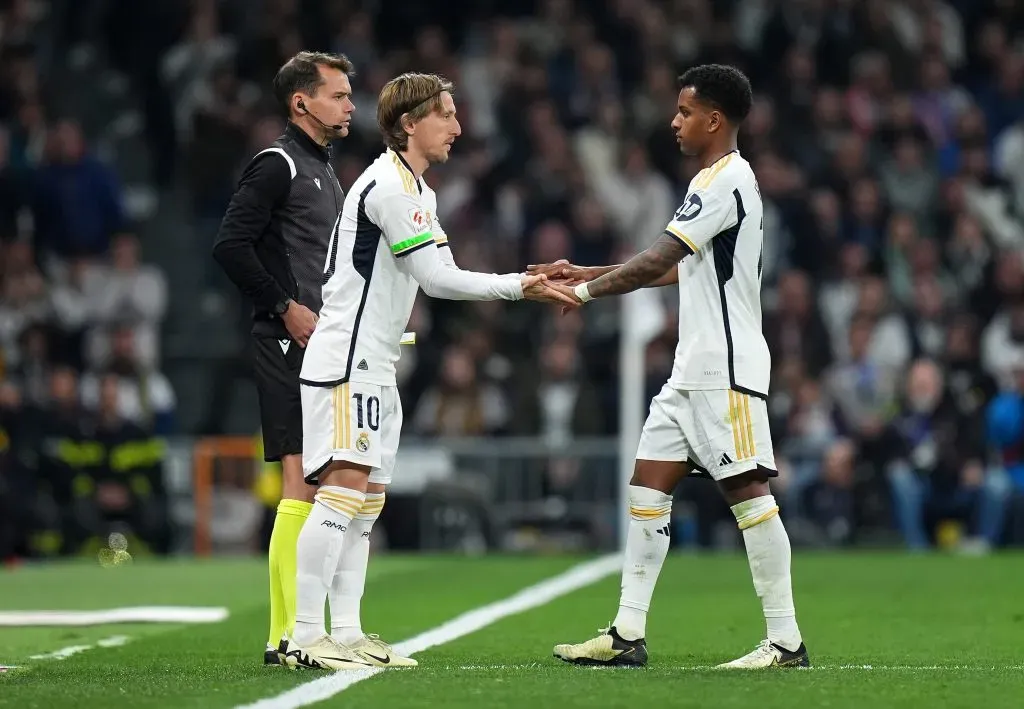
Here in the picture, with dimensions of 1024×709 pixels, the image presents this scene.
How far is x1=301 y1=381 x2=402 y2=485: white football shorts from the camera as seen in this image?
6840 mm

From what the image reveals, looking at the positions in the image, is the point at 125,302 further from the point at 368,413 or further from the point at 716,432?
the point at 716,432

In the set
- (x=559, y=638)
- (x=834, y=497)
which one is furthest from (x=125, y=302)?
(x=559, y=638)

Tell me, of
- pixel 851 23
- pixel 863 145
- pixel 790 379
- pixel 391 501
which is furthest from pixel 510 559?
pixel 851 23

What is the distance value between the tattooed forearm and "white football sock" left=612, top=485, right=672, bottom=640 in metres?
0.76

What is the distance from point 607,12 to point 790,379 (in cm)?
600

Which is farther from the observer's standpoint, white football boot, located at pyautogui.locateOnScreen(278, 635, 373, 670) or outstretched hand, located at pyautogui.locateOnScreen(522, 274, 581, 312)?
outstretched hand, located at pyautogui.locateOnScreen(522, 274, 581, 312)

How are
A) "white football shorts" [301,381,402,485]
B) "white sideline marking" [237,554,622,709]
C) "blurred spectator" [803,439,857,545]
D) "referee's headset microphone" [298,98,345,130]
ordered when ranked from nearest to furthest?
"white sideline marking" [237,554,622,709] < "white football shorts" [301,381,402,485] < "referee's headset microphone" [298,98,345,130] < "blurred spectator" [803,439,857,545]

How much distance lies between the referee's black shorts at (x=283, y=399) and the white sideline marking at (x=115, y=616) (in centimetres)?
251

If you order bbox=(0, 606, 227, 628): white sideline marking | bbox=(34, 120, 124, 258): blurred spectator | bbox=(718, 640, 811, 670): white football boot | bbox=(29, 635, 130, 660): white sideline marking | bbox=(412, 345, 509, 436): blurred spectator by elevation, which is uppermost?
bbox=(34, 120, 124, 258): blurred spectator

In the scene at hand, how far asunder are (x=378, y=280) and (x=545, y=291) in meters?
0.65

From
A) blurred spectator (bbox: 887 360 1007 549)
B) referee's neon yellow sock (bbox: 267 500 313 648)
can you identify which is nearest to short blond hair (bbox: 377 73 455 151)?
referee's neon yellow sock (bbox: 267 500 313 648)

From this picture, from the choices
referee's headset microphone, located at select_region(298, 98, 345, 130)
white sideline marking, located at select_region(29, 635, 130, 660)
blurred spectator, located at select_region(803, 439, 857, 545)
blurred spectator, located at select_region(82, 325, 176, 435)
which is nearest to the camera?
referee's headset microphone, located at select_region(298, 98, 345, 130)

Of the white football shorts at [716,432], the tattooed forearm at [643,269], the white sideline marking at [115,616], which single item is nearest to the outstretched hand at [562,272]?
the tattooed forearm at [643,269]

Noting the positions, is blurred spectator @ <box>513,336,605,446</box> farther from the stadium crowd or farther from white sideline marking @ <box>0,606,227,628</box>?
white sideline marking @ <box>0,606,227,628</box>
